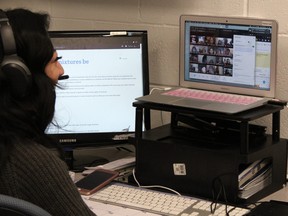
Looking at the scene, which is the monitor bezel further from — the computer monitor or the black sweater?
the black sweater

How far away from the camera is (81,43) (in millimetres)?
2182

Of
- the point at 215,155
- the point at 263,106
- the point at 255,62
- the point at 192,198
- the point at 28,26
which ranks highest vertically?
the point at 28,26

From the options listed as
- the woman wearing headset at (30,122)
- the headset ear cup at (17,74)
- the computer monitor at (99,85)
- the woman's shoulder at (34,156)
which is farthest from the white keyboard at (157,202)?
the headset ear cup at (17,74)

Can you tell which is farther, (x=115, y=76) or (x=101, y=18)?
(x=101, y=18)

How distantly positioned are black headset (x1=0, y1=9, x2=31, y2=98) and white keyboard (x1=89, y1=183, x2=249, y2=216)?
0.66m

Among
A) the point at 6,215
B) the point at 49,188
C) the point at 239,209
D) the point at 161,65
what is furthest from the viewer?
the point at 161,65

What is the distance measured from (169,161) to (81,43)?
58 cm

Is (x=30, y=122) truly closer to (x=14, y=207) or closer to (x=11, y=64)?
(x=11, y=64)

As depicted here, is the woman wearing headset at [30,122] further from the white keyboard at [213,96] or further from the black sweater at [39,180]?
the white keyboard at [213,96]

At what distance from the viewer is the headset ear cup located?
1.22 metres

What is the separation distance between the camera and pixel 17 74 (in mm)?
1220

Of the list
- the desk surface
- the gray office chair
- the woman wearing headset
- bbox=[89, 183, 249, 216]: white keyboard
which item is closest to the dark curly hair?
the woman wearing headset

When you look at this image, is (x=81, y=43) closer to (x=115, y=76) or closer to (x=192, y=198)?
(x=115, y=76)

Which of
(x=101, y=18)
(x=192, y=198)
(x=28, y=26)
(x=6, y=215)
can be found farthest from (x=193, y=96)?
(x=6, y=215)
